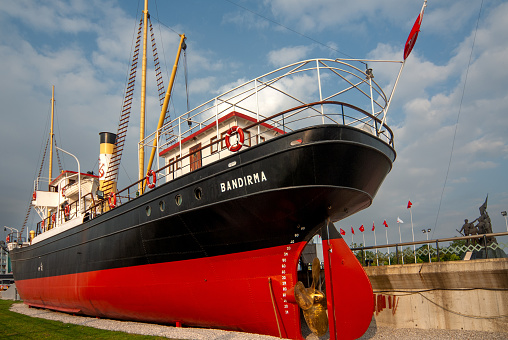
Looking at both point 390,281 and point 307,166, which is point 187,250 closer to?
point 307,166

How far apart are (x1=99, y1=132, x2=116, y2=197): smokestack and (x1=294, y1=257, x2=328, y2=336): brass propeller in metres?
12.8

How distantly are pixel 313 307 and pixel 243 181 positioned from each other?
3.17 m

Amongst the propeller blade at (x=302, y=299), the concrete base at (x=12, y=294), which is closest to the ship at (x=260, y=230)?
the propeller blade at (x=302, y=299)

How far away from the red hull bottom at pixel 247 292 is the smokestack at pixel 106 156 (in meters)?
7.17

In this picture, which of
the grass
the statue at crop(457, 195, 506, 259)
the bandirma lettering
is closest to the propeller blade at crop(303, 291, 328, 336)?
the bandirma lettering

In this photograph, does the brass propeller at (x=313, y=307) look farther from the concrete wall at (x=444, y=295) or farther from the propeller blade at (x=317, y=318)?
the concrete wall at (x=444, y=295)

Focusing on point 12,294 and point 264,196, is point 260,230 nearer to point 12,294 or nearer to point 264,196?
point 264,196

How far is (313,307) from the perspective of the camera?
8188 mm

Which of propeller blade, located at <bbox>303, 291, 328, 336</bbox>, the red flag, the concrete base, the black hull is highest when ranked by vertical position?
the red flag

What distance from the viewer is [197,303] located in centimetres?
991

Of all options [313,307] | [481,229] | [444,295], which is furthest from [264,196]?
[481,229]

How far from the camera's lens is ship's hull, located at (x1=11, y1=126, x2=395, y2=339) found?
8117mm

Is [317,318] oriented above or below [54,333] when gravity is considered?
above

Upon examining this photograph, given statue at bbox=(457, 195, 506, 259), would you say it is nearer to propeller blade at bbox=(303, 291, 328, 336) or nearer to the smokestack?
propeller blade at bbox=(303, 291, 328, 336)
